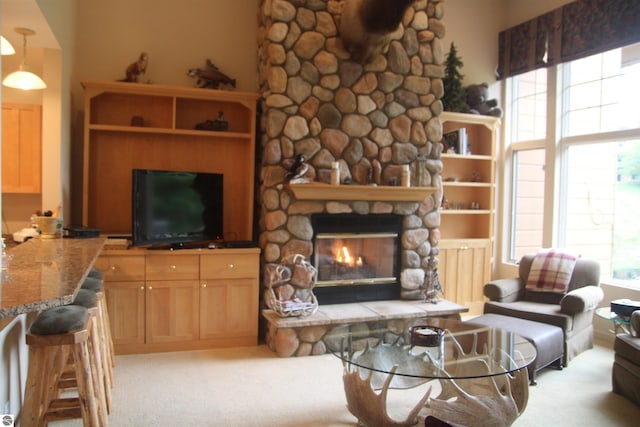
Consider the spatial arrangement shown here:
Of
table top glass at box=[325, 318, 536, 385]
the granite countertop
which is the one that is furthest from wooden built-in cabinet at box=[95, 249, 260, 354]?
table top glass at box=[325, 318, 536, 385]

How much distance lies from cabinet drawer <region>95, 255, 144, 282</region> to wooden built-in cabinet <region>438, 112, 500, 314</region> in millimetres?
3150

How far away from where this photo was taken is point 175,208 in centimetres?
428

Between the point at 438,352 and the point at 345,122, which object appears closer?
the point at 438,352

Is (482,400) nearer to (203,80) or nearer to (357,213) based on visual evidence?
(357,213)

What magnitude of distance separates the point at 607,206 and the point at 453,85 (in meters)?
2.03

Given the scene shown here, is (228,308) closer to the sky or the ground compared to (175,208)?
closer to the ground

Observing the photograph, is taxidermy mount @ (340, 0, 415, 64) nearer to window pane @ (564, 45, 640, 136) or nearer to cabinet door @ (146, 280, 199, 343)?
window pane @ (564, 45, 640, 136)

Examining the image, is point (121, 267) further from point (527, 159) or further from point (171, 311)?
point (527, 159)

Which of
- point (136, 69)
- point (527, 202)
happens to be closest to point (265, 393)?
point (136, 69)

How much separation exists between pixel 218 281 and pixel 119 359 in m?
0.99

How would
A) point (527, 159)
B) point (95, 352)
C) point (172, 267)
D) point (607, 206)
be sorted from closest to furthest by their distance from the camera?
1. point (95, 352)
2. point (172, 267)
3. point (607, 206)
4. point (527, 159)

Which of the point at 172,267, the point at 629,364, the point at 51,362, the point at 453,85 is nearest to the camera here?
the point at 51,362

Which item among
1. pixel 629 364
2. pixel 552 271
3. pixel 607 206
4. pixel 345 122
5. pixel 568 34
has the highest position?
pixel 568 34

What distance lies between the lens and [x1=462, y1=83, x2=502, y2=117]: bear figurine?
5.63 m
